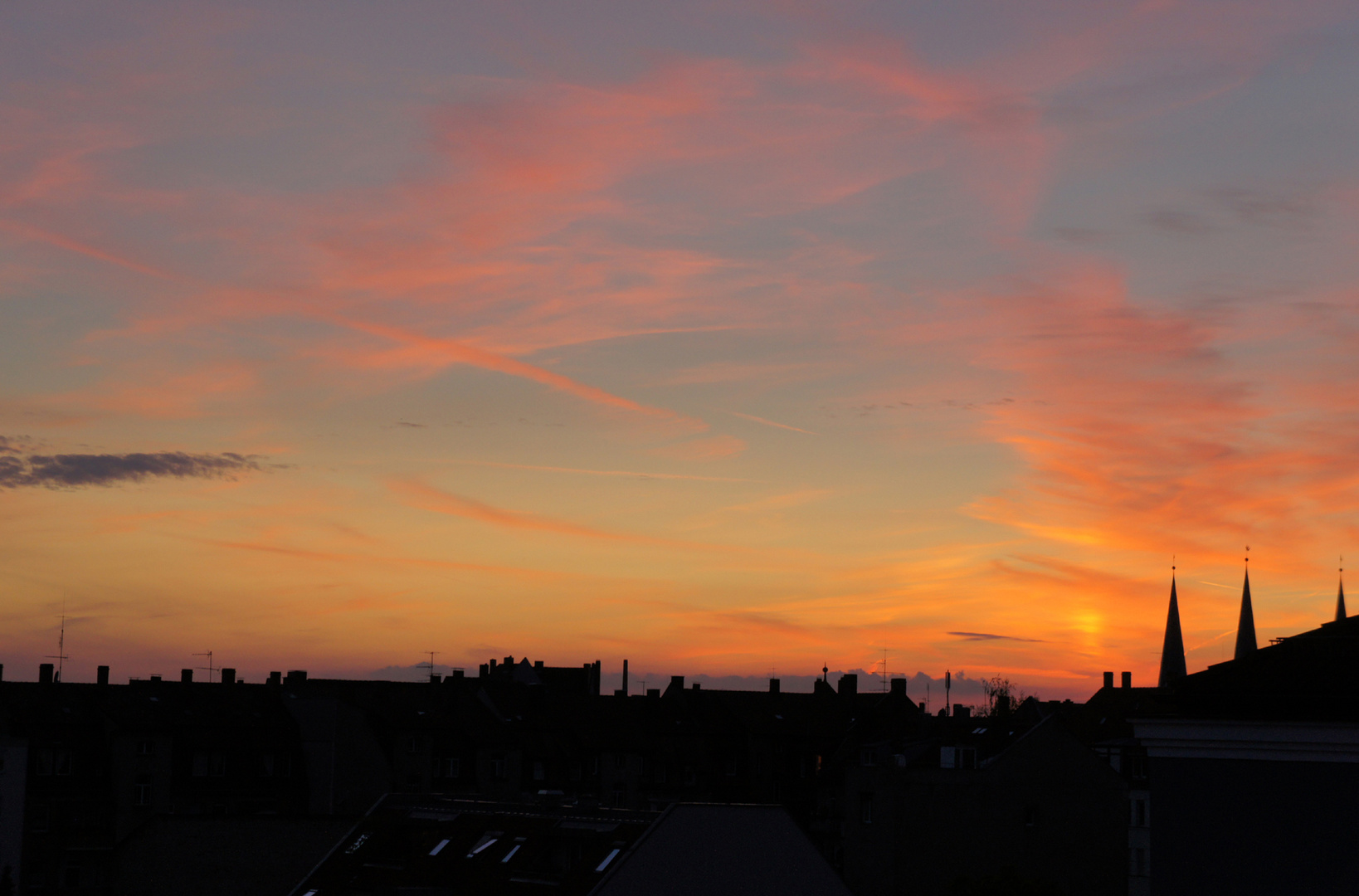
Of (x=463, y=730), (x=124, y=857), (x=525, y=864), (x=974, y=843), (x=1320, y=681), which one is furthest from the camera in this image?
(x=463, y=730)

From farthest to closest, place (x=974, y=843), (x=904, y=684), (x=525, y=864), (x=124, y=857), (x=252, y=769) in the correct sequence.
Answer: (x=904, y=684) < (x=252, y=769) < (x=974, y=843) < (x=124, y=857) < (x=525, y=864)

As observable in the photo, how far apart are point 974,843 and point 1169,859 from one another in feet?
267

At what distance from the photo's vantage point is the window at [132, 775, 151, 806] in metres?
97.6

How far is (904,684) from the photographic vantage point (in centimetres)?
13662

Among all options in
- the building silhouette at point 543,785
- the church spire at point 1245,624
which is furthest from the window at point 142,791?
the church spire at point 1245,624

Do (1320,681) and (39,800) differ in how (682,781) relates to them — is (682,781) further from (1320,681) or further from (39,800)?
(1320,681)

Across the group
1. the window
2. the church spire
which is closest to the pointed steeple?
the church spire

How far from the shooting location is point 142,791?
97.9 metres

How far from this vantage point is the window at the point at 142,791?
97562 mm

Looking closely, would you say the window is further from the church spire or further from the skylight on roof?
the church spire

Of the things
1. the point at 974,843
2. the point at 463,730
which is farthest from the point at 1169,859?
the point at 463,730

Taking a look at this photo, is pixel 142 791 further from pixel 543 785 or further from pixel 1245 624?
pixel 1245 624

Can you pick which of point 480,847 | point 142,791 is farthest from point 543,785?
point 480,847

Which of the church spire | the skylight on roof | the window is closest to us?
the skylight on roof
